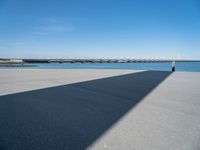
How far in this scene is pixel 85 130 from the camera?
251cm

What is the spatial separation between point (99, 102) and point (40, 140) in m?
2.12

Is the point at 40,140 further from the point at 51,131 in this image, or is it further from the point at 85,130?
the point at 85,130

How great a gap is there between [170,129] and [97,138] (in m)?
1.10

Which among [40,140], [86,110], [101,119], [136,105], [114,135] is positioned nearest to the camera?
[40,140]

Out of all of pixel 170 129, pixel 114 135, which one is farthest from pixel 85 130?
pixel 170 129

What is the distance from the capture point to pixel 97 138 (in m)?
2.26

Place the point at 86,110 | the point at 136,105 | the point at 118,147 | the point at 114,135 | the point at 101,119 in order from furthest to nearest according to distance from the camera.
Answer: the point at 136,105 → the point at 86,110 → the point at 101,119 → the point at 114,135 → the point at 118,147

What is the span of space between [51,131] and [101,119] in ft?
2.86

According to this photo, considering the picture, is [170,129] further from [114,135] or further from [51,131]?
[51,131]

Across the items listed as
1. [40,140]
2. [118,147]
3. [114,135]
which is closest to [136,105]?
[114,135]

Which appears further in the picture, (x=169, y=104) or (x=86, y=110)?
(x=169, y=104)

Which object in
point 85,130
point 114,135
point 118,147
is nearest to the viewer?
point 118,147

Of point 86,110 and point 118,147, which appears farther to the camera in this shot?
point 86,110

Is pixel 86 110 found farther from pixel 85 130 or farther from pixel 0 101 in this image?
pixel 0 101
